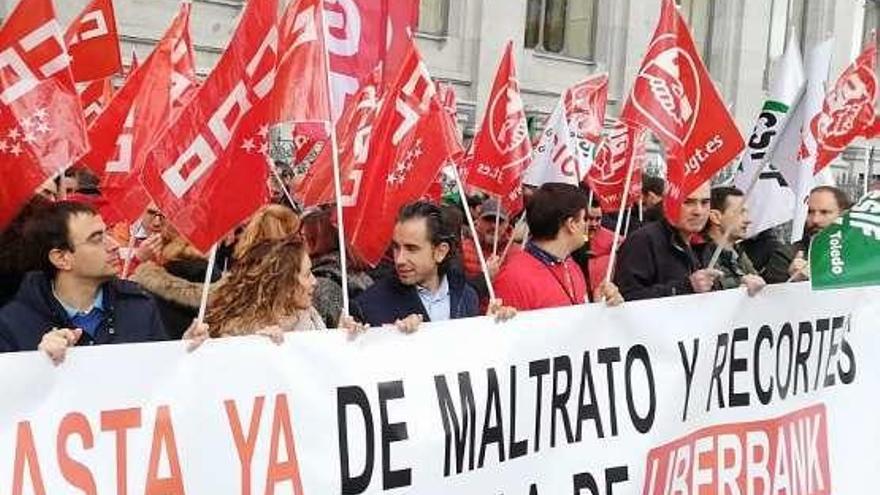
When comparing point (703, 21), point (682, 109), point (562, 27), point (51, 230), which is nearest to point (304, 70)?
point (51, 230)

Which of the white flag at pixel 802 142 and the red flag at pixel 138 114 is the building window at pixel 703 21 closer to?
the red flag at pixel 138 114

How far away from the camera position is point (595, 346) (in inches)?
165

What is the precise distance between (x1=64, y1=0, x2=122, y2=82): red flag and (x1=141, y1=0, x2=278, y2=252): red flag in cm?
283

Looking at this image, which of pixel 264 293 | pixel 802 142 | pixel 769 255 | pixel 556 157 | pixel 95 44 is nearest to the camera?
pixel 264 293

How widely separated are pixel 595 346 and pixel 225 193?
1.43 meters

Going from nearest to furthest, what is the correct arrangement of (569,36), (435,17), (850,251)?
(850,251)
(435,17)
(569,36)

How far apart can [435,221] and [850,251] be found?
5.25ft

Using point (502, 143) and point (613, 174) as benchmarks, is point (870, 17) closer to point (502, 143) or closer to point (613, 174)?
point (613, 174)

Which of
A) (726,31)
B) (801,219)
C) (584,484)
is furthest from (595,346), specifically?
(726,31)

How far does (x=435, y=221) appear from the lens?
15.1 ft

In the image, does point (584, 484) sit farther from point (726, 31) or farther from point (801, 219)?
point (726, 31)

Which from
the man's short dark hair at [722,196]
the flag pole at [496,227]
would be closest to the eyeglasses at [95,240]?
the man's short dark hair at [722,196]

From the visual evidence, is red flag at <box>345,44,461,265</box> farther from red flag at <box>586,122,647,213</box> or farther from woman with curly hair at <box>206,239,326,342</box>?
red flag at <box>586,122,647,213</box>

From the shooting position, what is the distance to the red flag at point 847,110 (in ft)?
18.7
